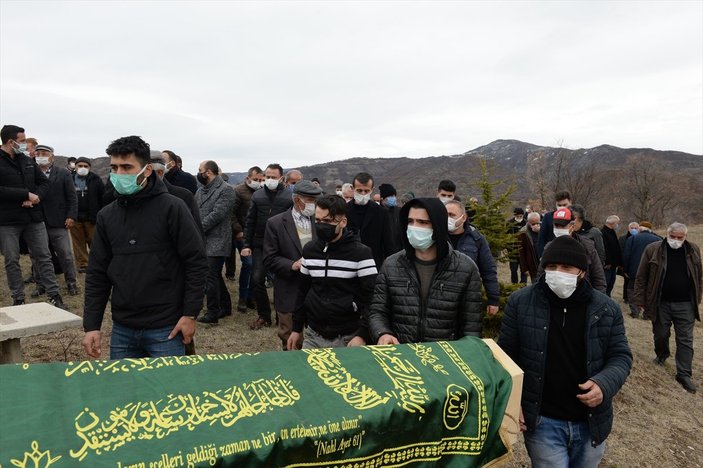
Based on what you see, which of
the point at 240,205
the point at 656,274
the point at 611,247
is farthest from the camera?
the point at 611,247

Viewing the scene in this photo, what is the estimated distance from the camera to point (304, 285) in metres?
3.74

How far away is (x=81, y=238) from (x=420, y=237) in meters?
8.33

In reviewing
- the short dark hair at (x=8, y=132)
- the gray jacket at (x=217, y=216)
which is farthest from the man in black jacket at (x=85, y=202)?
the gray jacket at (x=217, y=216)

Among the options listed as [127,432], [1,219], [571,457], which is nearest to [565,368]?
[571,457]

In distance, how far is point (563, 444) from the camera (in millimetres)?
2703

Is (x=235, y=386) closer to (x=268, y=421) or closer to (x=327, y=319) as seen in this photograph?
(x=268, y=421)

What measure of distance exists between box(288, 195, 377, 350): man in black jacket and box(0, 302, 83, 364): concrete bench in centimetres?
183

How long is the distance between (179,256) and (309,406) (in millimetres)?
1778

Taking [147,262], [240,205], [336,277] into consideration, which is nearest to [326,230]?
[336,277]

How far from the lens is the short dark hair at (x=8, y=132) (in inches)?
227

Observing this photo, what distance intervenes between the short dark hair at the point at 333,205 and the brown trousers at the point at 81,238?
7176 millimetres

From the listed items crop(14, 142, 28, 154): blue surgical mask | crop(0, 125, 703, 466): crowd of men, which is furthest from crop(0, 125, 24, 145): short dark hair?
crop(0, 125, 703, 466): crowd of men

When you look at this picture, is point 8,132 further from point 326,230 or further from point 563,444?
point 563,444

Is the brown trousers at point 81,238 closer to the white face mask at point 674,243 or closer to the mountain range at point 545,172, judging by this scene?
the mountain range at point 545,172
